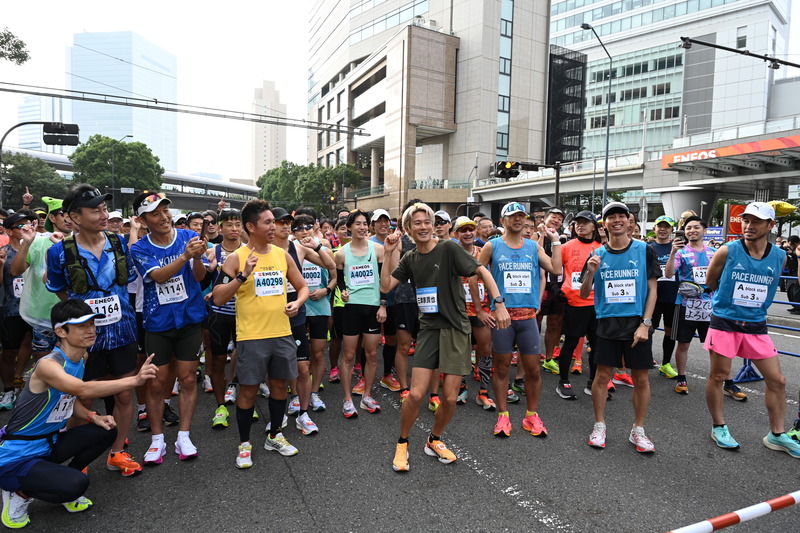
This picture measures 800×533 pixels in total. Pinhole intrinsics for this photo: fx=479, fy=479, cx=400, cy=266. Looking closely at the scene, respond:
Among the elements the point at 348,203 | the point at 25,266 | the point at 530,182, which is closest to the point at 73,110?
the point at 348,203

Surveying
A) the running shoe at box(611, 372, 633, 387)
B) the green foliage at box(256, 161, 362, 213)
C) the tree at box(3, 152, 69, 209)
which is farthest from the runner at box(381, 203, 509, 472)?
the tree at box(3, 152, 69, 209)

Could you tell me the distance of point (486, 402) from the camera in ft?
16.3

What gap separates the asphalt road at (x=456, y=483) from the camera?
9.82 feet

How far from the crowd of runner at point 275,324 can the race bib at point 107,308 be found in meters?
0.01

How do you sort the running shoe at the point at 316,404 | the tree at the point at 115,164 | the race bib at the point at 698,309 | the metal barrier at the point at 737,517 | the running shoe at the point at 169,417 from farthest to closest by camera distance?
the tree at the point at 115,164, the race bib at the point at 698,309, the running shoe at the point at 316,404, the running shoe at the point at 169,417, the metal barrier at the point at 737,517

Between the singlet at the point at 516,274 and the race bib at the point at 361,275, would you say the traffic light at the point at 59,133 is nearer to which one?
the race bib at the point at 361,275

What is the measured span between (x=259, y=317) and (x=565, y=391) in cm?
355

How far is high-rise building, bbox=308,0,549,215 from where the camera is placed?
53.0 m

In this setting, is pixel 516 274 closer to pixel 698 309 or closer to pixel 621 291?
pixel 621 291

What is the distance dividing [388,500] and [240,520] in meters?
0.95

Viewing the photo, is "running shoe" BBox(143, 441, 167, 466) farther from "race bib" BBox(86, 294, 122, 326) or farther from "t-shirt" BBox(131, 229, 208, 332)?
"race bib" BBox(86, 294, 122, 326)

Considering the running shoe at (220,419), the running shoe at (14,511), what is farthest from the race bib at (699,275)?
the running shoe at (14,511)

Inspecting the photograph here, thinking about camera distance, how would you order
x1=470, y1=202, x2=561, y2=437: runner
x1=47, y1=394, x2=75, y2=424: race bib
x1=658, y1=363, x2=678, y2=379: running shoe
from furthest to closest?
x1=658, y1=363, x2=678, y2=379: running shoe < x1=470, y1=202, x2=561, y2=437: runner < x1=47, y1=394, x2=75, y2=424: race bib

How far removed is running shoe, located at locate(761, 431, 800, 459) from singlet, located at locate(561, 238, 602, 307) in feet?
6.84
